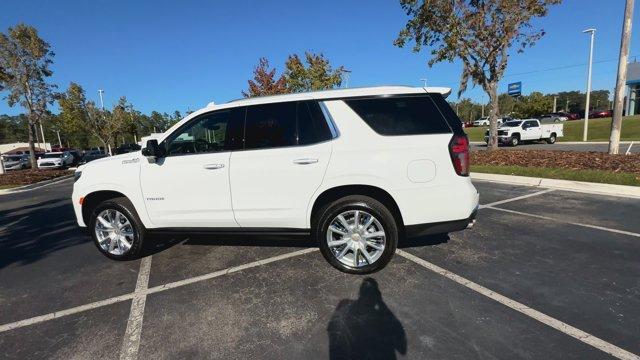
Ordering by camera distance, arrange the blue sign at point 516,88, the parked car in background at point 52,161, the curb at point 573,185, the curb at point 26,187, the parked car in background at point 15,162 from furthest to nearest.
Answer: the blue sign at point 516,88 < the parked car in background at point 15,162 < the parked car in background at point 52,161 < the curb at point 26,187 < the curb at point 573,185

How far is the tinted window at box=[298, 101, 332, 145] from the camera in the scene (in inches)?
153

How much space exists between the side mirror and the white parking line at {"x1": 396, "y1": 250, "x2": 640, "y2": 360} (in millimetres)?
3450

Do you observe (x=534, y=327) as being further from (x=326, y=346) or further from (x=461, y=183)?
(x=326, y=346)

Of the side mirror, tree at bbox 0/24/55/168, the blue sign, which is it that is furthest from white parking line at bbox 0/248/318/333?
the blue sign

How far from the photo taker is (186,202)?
13.9 ft

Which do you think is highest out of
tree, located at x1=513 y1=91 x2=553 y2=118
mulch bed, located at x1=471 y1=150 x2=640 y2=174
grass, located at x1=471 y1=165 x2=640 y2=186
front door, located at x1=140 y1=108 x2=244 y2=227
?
tree, located at x1=513 y1=91 x2=553 y2=118

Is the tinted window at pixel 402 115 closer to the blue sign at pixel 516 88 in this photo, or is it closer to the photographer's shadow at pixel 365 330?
the photographer's shadow at pixel 365 330

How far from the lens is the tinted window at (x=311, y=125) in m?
3.90

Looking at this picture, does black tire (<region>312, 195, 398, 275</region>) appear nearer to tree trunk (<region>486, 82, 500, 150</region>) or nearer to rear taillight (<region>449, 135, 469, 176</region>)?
rear taillight (<region>449, 135, 469, 176</region>)

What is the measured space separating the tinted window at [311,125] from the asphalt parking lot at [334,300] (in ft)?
5.13

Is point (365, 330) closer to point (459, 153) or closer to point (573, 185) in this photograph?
point (459, 153)

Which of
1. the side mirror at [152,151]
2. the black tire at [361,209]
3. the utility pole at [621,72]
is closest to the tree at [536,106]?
the utility pole at [621,72]

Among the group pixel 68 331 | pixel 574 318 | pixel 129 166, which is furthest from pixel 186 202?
pixel 574 318

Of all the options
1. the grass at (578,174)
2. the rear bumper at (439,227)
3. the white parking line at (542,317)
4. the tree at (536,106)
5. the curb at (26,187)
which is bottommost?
the curb at (26,187)
